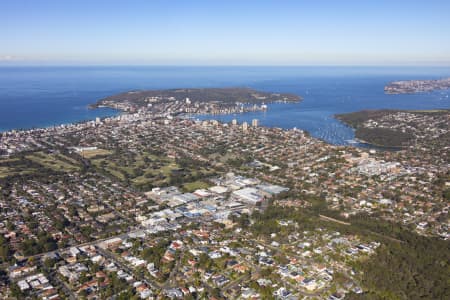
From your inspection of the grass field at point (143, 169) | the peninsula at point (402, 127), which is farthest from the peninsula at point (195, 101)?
the grass field at point (143, 169)

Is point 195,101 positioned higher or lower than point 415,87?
lower

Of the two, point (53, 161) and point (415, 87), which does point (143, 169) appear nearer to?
point (53, 161)

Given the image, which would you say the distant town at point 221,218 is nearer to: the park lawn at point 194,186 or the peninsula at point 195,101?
the park lawn at point 194,186

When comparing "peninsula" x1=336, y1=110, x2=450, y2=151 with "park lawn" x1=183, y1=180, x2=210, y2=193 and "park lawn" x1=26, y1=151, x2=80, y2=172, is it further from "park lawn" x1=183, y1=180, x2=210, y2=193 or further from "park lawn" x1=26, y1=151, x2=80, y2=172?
"park lawn" x1=26, y1=151, x2=80, y2=172

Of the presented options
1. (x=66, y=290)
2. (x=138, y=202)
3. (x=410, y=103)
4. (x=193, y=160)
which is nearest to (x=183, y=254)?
(x=66, y=290)

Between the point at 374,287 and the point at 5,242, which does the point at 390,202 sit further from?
the point at 5,242

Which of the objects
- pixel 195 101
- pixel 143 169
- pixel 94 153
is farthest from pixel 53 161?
pixel 195 101
